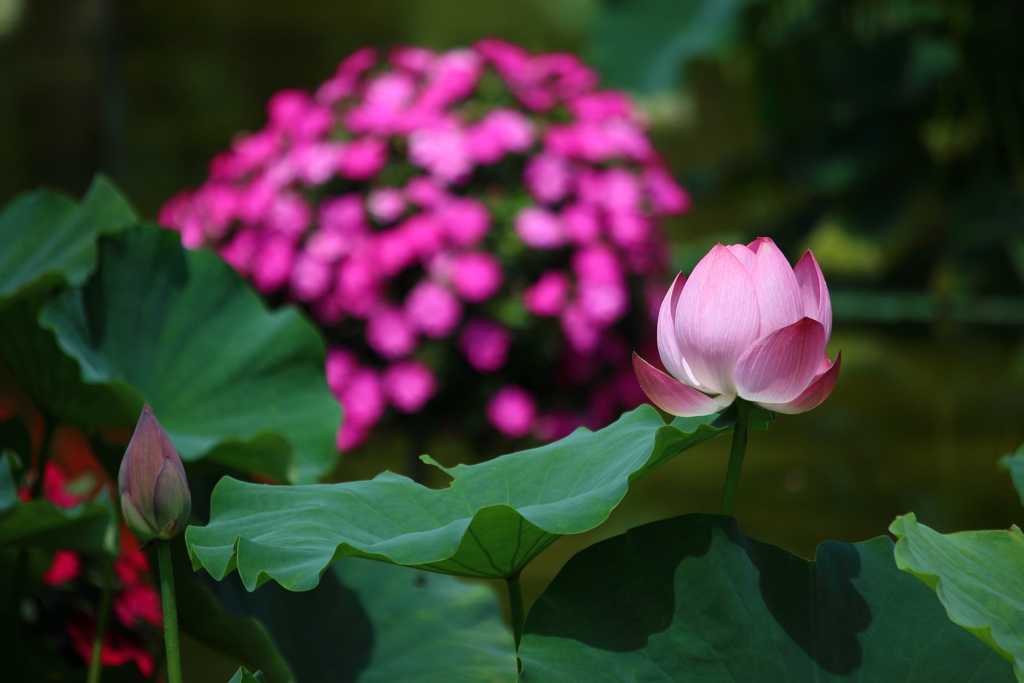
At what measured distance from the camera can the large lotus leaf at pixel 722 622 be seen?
356 mm

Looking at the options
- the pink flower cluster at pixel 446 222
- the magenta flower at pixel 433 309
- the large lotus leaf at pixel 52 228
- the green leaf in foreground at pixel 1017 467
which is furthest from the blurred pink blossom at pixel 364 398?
the green leaf in foreground at pixel 1017 467

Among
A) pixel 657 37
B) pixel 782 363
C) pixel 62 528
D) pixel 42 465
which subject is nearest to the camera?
pixel 782 363

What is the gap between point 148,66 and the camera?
14.5 feet

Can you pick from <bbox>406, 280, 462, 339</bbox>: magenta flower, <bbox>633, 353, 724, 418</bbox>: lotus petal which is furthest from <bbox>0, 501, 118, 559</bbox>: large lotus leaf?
<bbox>406, 280, 462, 339</bbox>: magenta flower

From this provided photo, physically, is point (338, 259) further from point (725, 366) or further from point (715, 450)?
point (715, 450)

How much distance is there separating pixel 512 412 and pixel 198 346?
0.86m

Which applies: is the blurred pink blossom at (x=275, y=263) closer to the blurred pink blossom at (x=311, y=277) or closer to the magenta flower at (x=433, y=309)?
the blurred pink blossom at (x=311, y=277)

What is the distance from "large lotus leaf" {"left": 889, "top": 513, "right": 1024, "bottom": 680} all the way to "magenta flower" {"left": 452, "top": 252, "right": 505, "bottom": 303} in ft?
3.67

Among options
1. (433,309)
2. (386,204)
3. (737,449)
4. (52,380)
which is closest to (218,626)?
(52,380)

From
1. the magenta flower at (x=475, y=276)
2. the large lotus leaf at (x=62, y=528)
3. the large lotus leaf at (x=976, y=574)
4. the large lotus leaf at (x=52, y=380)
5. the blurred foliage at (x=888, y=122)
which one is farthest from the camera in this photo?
the blurred foliage at (x=888, y=122)

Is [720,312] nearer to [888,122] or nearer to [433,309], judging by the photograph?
[433,309]

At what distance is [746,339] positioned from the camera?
0.36m

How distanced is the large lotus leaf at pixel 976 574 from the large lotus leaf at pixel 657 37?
7.17 ft

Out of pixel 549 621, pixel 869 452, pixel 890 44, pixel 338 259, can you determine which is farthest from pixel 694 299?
pixel 890 44
